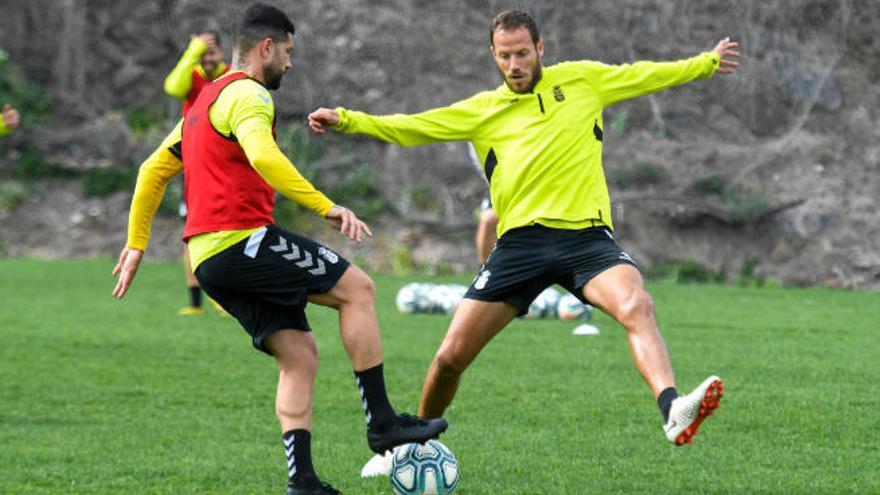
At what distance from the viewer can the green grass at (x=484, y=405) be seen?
6469 millimetres

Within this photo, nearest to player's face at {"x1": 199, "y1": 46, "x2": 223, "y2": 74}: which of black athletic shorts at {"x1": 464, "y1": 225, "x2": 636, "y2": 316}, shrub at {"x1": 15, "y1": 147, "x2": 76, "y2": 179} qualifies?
black athletic shorts at {"x1": 464, "y1": 225, "x2": 636, "y2": 316}

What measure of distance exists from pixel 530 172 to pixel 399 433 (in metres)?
1.45

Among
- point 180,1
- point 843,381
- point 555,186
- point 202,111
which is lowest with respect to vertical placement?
point 843,381

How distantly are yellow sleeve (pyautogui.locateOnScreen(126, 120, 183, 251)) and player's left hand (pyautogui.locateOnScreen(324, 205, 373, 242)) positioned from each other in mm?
1101

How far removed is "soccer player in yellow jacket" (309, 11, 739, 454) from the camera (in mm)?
6434

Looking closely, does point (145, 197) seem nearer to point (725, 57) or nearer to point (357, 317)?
point (357, 317)

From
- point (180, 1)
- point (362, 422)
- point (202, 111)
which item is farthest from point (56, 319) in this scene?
point (180, 1)

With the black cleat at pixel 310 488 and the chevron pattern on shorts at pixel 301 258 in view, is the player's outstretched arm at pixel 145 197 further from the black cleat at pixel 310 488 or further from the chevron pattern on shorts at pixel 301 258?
the black cleat at pixel 310 488

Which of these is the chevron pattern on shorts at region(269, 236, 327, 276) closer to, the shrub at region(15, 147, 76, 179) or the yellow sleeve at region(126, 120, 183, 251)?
the yellow sleeve at region(126, 120, 183, 251)

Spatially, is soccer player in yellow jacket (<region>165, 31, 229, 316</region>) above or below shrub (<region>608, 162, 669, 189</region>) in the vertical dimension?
above

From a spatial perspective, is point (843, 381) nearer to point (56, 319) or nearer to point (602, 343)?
point (602, 343)

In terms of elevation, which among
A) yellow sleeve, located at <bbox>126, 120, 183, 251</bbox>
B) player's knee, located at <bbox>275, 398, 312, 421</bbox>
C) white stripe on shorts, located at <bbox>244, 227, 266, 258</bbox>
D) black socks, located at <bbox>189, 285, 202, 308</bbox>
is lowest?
black socks, located at <bbox>189, 285, 202, 308</bbox>

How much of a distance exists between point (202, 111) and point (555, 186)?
164 centimetres

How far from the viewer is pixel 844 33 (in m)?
22.4
